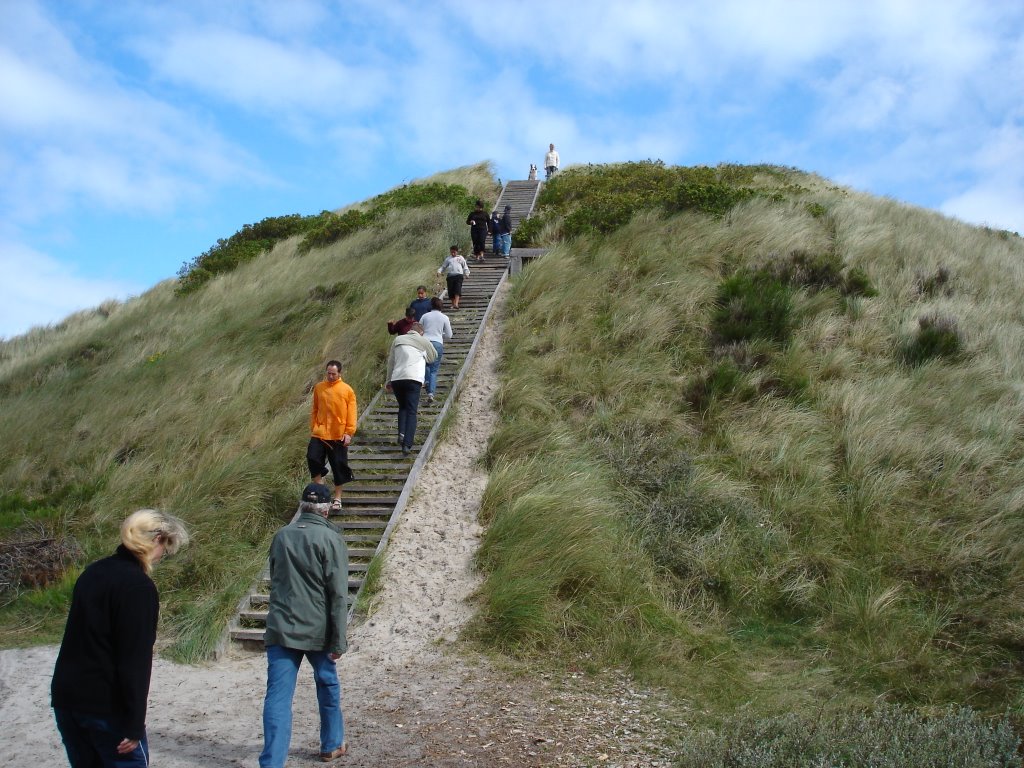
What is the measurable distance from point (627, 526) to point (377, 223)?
54.2 ft

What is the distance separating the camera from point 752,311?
42.7 feet

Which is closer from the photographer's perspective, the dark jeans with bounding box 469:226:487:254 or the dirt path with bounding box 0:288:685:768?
the dirt path with bounding box 0:288:685:768

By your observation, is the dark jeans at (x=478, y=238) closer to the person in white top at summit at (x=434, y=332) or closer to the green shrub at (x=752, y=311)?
the green shrub at (x=752, y=311)

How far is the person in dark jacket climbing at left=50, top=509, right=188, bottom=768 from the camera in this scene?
11.1ft

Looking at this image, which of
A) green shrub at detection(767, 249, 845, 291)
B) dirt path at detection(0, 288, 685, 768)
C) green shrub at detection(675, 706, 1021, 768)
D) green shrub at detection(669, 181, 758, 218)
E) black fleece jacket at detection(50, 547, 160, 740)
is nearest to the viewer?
black fleece jacket at detection(50, 547, 160, 740)

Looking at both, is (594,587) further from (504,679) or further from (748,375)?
(748,375)

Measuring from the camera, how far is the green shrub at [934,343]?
39.6 feet

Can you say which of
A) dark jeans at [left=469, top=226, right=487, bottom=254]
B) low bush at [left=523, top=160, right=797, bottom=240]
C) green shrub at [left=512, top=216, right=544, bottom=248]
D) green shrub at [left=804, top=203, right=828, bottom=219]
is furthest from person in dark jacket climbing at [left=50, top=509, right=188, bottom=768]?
green shrub at [left=804, top=203, right=828, bottom=219]

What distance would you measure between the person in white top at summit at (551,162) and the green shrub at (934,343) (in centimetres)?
1918

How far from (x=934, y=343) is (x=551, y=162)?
19958mm

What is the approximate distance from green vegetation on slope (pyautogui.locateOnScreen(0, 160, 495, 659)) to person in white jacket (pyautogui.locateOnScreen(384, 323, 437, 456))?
1.51m

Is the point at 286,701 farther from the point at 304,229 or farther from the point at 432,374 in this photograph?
the point at 304,229

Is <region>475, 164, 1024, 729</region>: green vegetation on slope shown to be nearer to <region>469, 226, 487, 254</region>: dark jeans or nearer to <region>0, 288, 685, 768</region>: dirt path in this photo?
<region>0, 288, 685, 768</region>: dirt path

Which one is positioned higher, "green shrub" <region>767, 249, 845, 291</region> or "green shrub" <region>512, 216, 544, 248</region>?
"green shrub" <region>512, 216, 544, 248</region>
